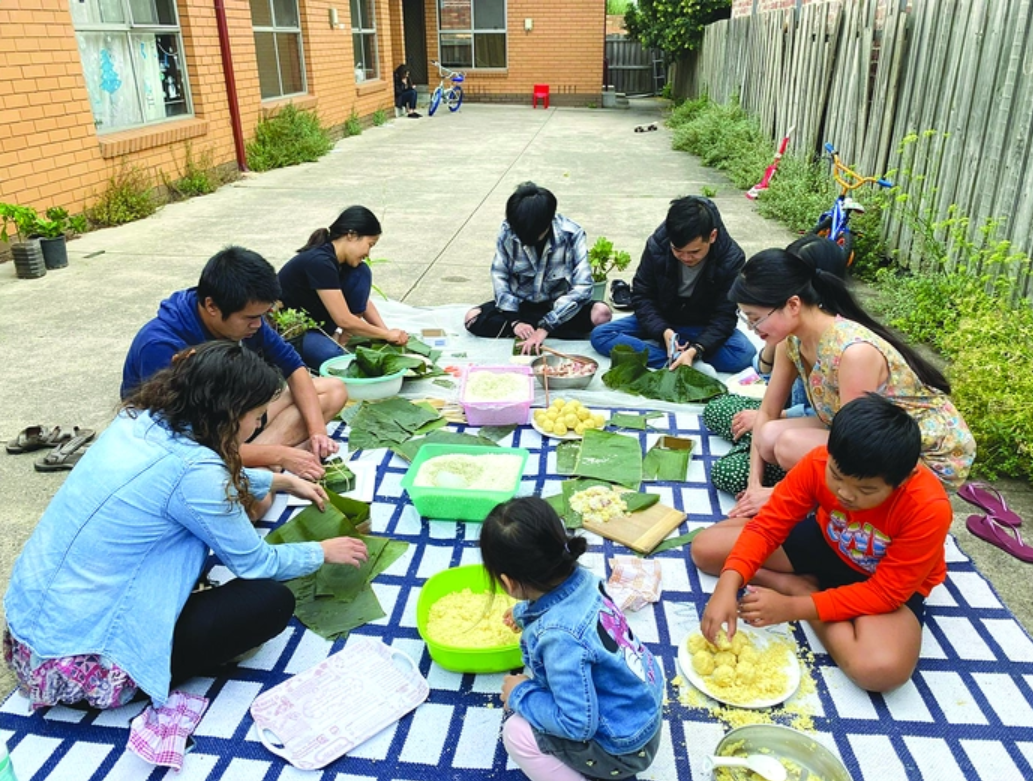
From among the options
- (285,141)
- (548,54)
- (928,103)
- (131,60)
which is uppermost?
(548,54)

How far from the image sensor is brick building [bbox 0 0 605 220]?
576cm

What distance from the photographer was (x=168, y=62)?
7.75 m

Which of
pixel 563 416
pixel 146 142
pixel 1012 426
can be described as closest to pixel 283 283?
pixel 563 416

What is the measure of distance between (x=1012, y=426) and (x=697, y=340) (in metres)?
1.43

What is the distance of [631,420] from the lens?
11.2ft

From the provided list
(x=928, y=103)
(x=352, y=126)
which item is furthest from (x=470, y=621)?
(x=352, y=126)

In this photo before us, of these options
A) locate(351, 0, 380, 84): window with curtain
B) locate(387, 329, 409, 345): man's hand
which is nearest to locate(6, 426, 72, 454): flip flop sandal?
locate(387, 329, 409, 345): man's hand

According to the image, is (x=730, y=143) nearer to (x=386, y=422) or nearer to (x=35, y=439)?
(x=386, y=422)

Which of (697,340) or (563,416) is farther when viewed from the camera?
(697,340)

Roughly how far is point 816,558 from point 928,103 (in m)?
4.14

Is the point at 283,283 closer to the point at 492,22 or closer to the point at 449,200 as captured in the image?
the point at 449,200

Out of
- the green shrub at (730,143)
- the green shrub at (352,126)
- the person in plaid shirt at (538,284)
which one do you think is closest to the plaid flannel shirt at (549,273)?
the person in plaid shirt at (538,284)

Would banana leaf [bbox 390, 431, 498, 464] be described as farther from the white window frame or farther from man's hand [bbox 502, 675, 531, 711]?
the white window frame

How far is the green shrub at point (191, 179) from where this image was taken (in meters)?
7.76
